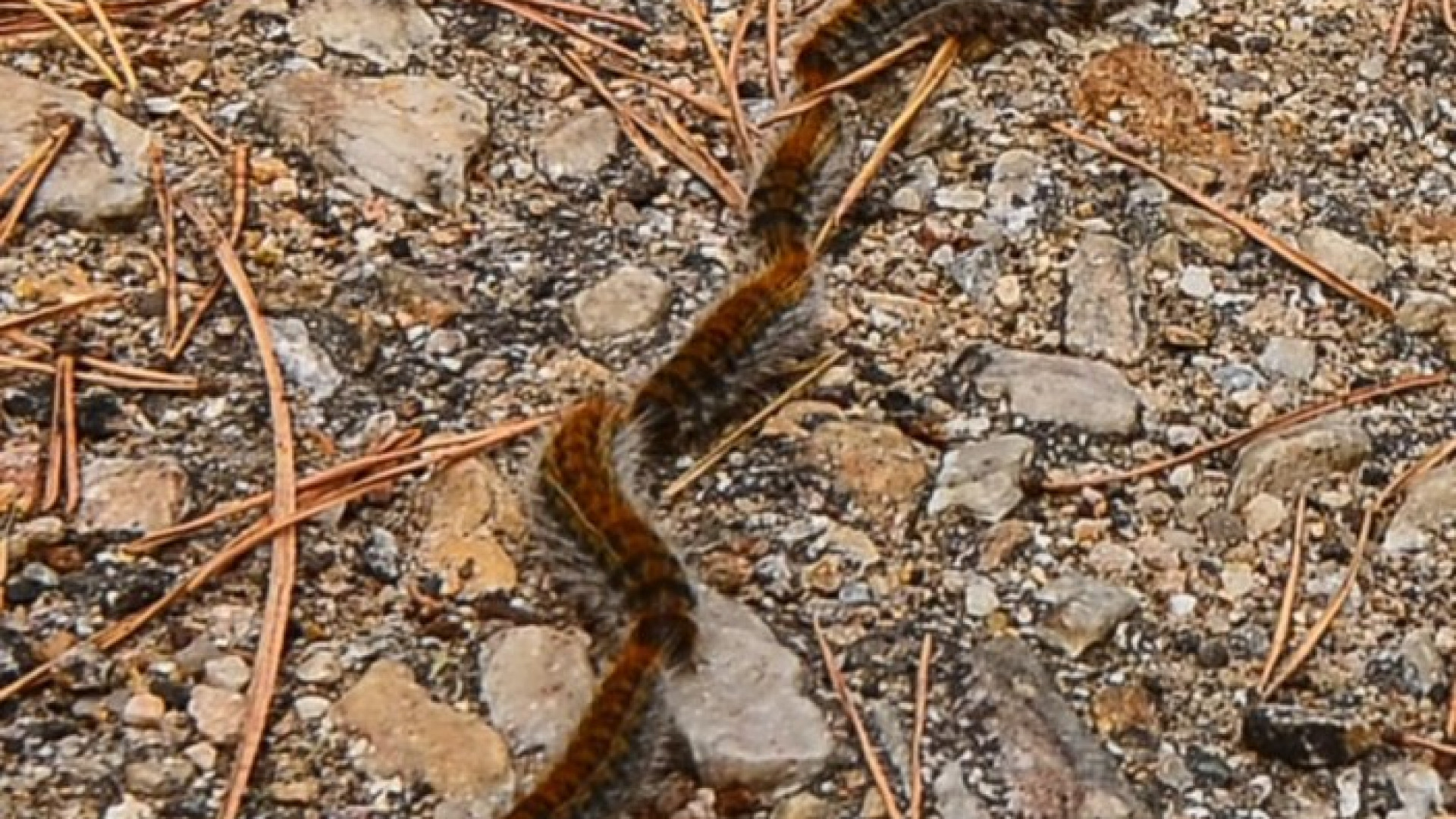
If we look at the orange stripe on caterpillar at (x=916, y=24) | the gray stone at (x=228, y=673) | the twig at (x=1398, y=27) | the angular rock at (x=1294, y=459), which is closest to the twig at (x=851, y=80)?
the orange stripe on caterpillar at (x=916, y=24)

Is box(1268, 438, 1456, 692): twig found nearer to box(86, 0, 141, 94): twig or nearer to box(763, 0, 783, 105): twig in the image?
box(763, 0, 783, 105): twig

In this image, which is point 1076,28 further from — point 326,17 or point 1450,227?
point 326,17

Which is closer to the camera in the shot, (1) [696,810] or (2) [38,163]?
(1) [696,810]

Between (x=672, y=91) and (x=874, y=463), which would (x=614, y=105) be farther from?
(x=874, y=463)

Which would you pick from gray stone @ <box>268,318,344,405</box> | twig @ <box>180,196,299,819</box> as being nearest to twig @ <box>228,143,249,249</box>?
twig @ <box>180,196,299,819</box>

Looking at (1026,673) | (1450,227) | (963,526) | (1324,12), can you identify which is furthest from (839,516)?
(1324,12)
